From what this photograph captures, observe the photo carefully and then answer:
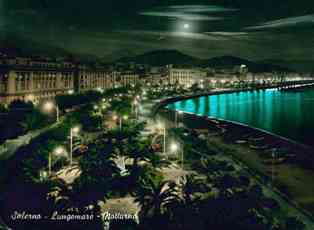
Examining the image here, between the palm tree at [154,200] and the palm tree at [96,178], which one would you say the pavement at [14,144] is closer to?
the palm tree at [96,178]

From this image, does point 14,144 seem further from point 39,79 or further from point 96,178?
point 39,79

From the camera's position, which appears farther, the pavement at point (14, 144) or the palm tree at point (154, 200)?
the pavement at point (14, 144)

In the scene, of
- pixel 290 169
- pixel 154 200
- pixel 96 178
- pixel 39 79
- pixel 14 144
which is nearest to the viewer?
pixel 154 200

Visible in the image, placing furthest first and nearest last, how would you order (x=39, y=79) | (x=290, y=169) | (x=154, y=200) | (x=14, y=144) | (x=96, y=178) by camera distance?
(x=39, y=79) < (x=290, y=169) < (x=14, y=144) < (x=96, y=178) < (x=154, y=200)

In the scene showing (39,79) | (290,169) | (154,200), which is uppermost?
(39,79)

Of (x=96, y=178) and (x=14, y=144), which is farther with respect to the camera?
(x=14, y=144)

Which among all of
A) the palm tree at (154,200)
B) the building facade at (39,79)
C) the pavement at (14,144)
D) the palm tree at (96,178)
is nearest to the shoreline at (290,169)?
the palm tree at (154,200)

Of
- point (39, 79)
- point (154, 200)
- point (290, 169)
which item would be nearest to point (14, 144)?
point (154, 200)

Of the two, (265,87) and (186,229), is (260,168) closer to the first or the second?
(186,229)

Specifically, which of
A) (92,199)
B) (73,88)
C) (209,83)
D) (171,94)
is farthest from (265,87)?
(92,199)

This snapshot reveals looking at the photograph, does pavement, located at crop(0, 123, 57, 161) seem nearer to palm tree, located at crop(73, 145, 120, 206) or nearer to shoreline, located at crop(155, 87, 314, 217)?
palm tree, located at crop(73, 145, 120, 206)

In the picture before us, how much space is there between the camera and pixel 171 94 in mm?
39125

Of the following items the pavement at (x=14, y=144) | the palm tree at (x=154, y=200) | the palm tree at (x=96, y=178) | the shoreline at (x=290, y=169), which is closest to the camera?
the palm tree at (x=154, y=200)

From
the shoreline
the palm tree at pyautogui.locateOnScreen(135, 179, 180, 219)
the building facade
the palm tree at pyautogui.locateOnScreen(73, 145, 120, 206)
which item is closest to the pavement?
the palm tree at pyautogui.locateOnScreen(73, 145, 120, 206)
